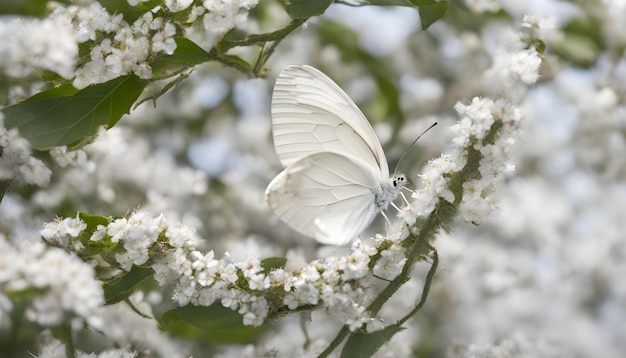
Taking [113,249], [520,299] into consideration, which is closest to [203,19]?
[113,249]

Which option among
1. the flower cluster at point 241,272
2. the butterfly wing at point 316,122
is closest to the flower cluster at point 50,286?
the flower cluster at point 241,272

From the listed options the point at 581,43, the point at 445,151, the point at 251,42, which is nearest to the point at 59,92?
the point at 251,42

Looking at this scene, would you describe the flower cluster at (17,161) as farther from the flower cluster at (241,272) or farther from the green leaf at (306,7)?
the green leaf at (306,7)

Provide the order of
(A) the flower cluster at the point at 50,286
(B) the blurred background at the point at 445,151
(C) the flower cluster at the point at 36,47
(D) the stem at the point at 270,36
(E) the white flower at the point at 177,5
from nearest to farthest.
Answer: (A) the flower cluster at the point at 50,286, (C) the flower cluster at the point at 36,47, (E) the white flower at the point at 177,5, (D) the stem at the point at 270,36, (B) the blurred background at the point at 445,151

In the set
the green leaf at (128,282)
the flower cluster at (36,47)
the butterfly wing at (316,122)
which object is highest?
the flower cluster at (36,47)

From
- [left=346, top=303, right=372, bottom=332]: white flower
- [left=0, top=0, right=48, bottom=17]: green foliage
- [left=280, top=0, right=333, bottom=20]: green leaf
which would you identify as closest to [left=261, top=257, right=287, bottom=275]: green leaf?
[left=346, top=303, right=372, bottom=332]: white flower
